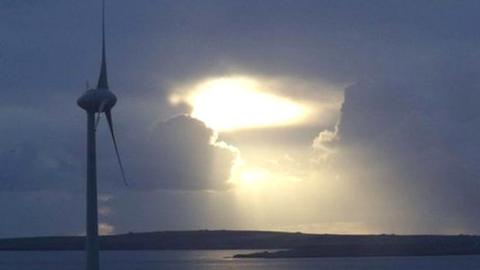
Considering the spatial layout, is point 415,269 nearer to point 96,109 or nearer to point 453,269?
point 453,269

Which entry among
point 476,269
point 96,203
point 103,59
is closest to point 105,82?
point 103,59

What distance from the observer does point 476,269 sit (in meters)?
193

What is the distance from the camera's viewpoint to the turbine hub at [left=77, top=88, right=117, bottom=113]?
64.0 metres

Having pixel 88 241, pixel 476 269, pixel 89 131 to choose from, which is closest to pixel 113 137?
pixel 89 131

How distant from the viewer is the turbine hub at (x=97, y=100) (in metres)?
64.0

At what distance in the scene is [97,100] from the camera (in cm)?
6406

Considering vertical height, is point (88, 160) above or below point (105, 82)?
below

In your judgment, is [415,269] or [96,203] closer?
[96,203]

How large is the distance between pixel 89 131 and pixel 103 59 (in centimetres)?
458

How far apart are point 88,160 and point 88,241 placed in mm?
4735

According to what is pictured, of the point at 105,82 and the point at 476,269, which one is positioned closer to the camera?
the point at 105,82

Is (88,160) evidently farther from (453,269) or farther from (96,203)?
(453,269)

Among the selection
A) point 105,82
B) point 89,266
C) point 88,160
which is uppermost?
point 105,82

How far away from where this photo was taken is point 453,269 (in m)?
194
